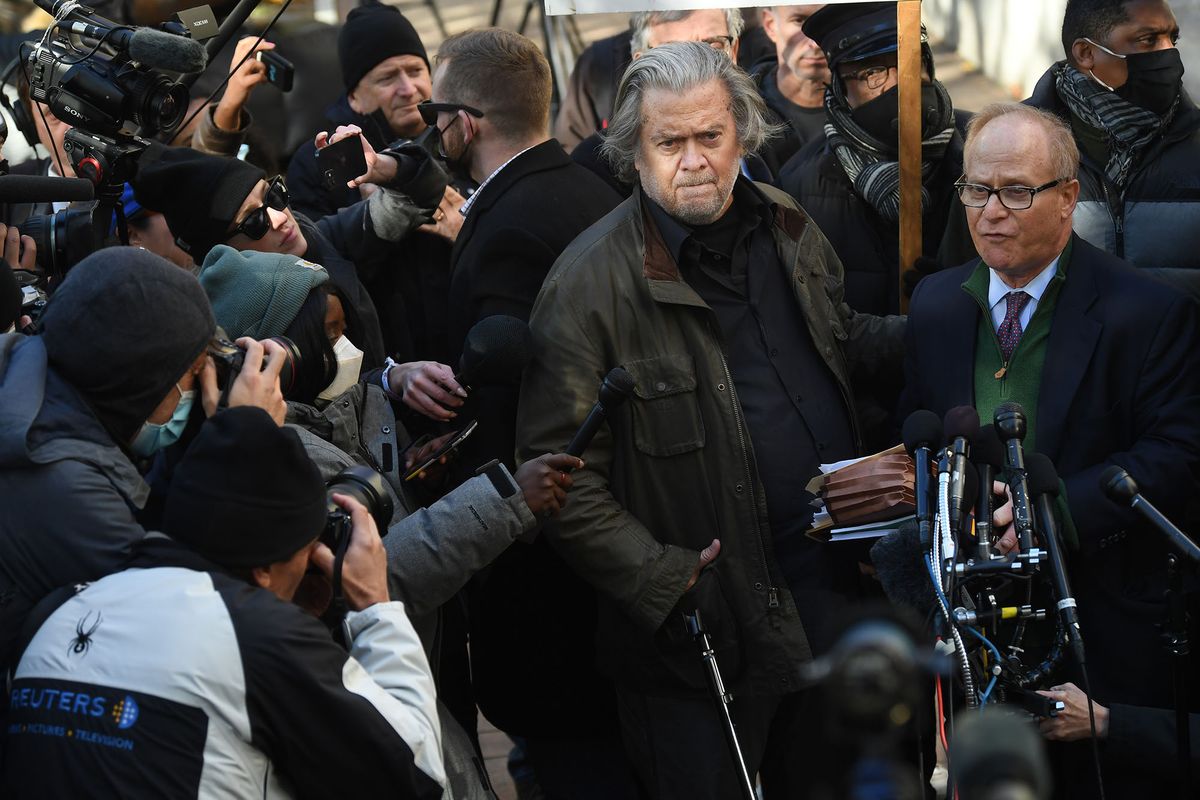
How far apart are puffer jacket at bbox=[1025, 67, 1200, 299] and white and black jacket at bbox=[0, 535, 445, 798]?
2889 millimetres

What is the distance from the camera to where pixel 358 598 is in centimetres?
286

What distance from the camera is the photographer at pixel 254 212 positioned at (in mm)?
4066

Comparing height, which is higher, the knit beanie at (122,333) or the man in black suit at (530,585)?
the knit beanie at (122,333)

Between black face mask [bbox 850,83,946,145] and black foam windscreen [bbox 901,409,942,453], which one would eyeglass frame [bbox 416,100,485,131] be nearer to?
black face mask [bbox 850,83,946,145]

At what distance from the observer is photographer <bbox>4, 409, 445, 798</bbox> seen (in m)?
2.42

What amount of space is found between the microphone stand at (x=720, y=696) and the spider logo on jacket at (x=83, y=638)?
174cm

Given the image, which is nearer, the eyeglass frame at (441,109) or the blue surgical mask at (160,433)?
the blue surgical mask at (160,433)

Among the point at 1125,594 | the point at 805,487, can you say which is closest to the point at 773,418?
the point at 805,487

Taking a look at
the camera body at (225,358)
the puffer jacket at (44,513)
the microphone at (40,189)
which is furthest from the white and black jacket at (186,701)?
the microphone at (40,189)

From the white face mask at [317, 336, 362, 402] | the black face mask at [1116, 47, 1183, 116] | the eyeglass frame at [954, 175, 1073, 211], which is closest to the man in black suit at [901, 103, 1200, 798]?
the eyeglass frame at [954, 175, 1073, 211]

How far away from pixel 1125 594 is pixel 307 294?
2223mm

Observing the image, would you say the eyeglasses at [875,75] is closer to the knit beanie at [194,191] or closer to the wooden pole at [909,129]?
the wooden pole at [909,129]

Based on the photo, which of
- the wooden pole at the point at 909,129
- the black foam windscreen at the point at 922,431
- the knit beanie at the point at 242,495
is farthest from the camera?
the wooden pole at the point at 909,129

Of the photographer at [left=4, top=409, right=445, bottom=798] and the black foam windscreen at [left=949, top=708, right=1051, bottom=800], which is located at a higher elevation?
the black foam windscreen at [left=949, top=708, right=1051, bottom=800]
